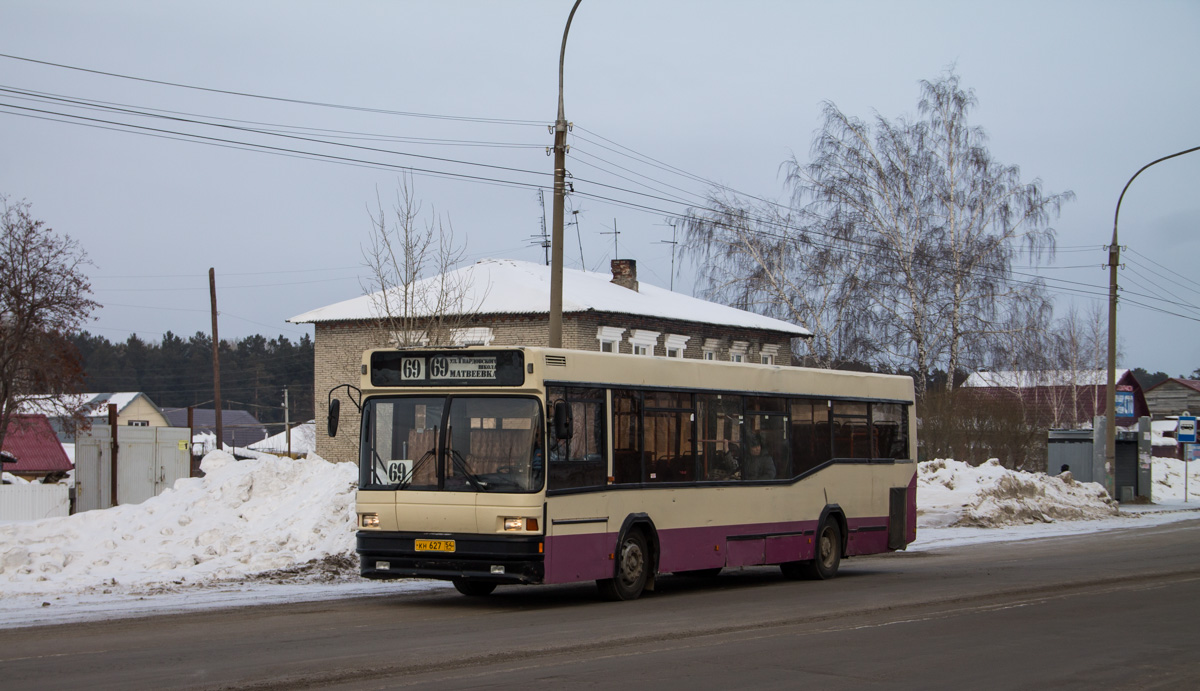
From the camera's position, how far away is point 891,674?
348 inches

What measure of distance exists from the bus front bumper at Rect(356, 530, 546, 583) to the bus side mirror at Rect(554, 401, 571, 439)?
1.08 meters

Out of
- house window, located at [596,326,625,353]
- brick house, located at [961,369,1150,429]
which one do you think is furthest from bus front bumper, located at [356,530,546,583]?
brick house, located at [961,369,1150,429]

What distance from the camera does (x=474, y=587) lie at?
14188mm

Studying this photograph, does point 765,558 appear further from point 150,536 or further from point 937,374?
point 937,374

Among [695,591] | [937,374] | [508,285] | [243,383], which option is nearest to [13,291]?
[508,285]

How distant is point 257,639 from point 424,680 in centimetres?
268

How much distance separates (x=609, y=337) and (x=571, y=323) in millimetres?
1791

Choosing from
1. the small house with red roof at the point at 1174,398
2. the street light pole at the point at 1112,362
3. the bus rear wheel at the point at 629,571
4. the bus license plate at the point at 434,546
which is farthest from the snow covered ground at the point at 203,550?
the small house with red roof at the point at 1174,398

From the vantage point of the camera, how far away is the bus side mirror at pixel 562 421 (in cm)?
1230

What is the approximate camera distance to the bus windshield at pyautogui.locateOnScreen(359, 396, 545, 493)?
12477 millimetres

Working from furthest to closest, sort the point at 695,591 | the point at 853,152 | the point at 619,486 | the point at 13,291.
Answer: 1. the point at 853,152
2. the point at 13,291
3. the point at 695,591
4. the point at 619,486

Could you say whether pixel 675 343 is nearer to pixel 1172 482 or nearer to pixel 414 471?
pixel 414 471

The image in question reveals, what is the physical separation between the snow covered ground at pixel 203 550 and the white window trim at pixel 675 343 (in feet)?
55.5

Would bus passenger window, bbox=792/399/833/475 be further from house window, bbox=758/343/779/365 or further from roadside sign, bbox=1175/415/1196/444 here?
roadside sign, bbox=1175/415/1196/444
